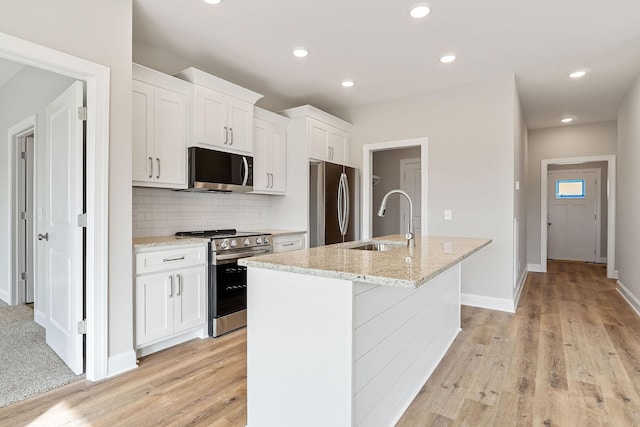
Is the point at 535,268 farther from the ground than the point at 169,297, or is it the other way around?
the point at 169,297

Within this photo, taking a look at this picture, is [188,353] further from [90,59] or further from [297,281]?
[90,59]

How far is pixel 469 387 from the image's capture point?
7.36 feet

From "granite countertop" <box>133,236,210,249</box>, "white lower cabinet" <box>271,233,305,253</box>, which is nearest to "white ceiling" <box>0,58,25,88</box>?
"granite countertop" <box>133,236,210,249</box>

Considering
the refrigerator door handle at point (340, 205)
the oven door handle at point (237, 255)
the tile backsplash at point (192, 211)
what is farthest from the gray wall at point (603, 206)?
the oven door handle at point (237, 255)

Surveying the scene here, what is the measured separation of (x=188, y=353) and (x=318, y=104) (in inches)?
143

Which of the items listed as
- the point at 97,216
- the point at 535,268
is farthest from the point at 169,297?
the point at 535,268

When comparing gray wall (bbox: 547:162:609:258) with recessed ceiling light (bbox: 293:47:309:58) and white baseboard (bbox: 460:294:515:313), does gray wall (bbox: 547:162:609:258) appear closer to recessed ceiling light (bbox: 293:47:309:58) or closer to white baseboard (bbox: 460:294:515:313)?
white baseboard (bbox: 460:294:515:313)

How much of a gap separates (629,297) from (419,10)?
4.29m

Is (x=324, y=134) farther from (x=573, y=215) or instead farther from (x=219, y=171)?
(x=573, y=215)

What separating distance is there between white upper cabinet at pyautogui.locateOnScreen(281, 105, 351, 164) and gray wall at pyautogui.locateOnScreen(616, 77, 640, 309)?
3.37 metres

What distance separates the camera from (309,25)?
284 cm

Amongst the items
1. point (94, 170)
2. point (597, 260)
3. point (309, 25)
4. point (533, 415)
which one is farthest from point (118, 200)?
point (597, 260)

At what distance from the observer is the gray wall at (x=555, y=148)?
5961 mm

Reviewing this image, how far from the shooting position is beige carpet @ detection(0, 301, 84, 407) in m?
2.16
